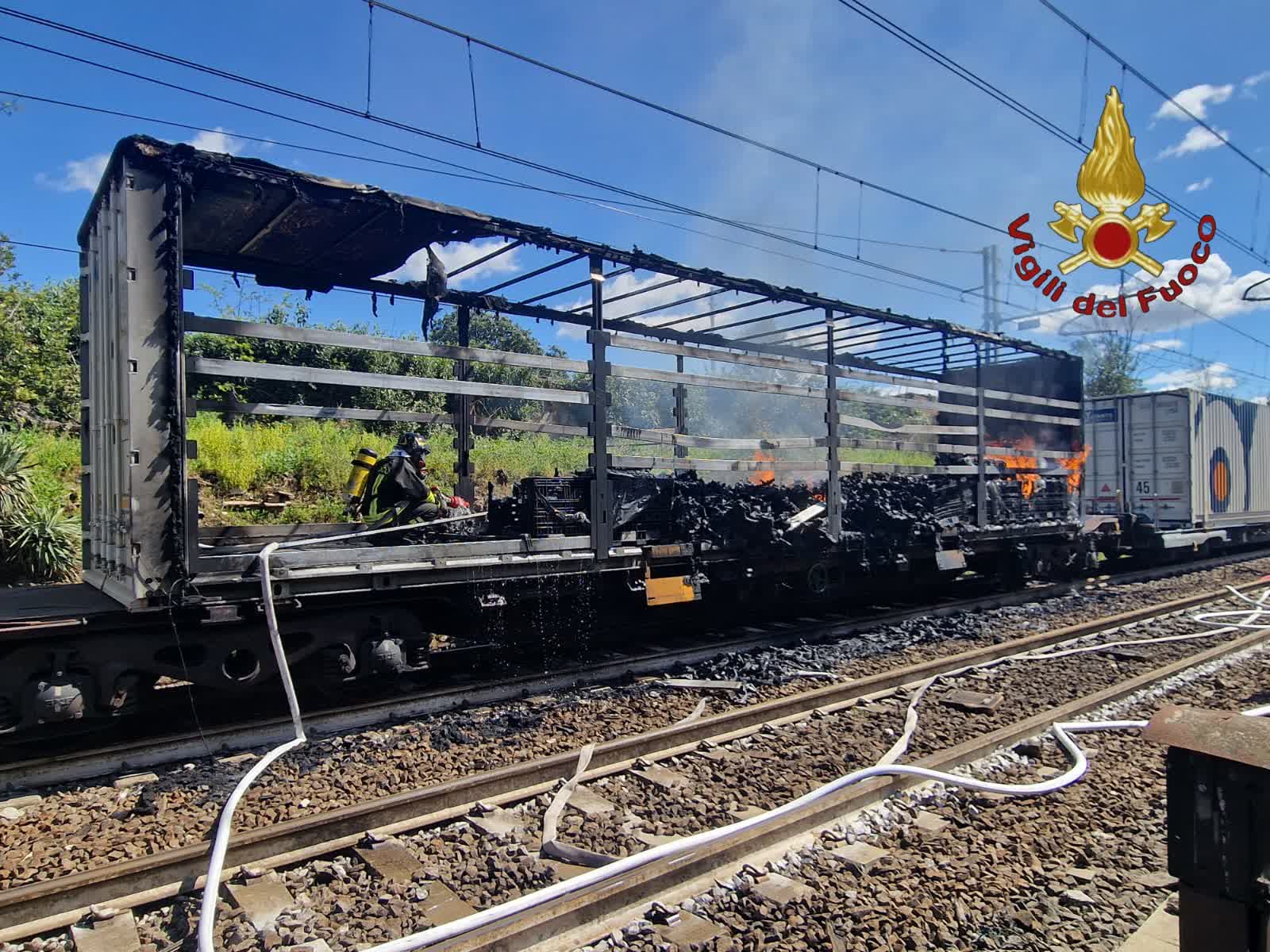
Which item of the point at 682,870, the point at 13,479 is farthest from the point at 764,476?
the point at 13,479

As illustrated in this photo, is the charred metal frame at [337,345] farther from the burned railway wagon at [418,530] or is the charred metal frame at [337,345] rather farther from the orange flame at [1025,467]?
the orange flame at [1025,467]

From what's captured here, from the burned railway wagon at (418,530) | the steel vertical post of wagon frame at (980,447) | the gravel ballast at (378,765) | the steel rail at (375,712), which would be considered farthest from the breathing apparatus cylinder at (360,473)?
the steel vertical post of wagon frame at (980,447)

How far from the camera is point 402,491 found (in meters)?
6.79

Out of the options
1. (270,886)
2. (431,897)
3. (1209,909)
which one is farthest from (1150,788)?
(270,886)

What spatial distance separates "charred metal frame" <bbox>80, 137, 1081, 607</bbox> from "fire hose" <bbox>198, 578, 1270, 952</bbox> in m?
0.82

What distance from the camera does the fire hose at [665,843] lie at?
296 cm

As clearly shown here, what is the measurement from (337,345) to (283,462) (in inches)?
420

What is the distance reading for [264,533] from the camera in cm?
767

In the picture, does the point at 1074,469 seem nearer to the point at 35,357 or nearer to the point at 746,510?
the point at 746,510

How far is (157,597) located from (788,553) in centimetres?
585

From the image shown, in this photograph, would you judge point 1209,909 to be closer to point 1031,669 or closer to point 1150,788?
point 1150,788

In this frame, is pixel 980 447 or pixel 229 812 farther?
pixel 980 447

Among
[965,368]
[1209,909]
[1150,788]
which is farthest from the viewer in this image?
[965,368]

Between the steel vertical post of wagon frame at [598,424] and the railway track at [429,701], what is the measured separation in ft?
3.84
